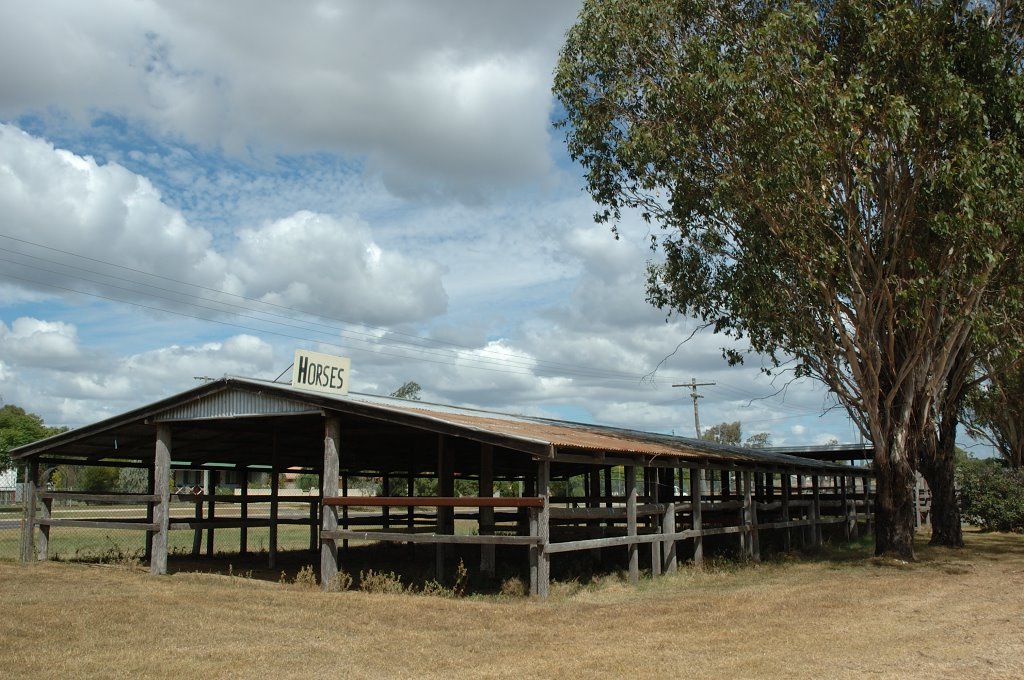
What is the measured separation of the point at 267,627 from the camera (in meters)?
10.9

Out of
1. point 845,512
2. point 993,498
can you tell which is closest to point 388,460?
point 845,512

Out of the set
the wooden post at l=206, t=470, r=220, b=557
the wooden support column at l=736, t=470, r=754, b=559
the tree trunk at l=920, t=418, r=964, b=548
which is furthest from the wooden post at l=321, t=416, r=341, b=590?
the tree trunk at l=920, t=418, r=964, b=548

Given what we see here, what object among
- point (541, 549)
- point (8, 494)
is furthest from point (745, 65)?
point (8, 494)

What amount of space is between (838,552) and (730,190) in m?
10.7

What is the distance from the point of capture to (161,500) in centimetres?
1702

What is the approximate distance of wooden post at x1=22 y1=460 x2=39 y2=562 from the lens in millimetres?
18234

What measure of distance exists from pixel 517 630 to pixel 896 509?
40.3 ft

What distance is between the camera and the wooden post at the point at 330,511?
48.5ft

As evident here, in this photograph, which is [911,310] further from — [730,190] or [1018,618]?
[1018,618]

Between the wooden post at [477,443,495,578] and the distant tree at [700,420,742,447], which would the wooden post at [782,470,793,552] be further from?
the distant tree at [700,420,742,447]

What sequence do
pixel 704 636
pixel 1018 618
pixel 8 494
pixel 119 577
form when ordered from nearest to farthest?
pixel 704 636
pixel 1018 618
pixel 119 577
pixel 8 494

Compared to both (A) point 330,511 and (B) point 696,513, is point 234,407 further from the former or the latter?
(B) point 696,513

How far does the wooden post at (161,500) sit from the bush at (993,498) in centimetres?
2898

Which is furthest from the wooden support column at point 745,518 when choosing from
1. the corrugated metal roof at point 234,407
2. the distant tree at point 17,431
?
the distant tree at point 17,431
